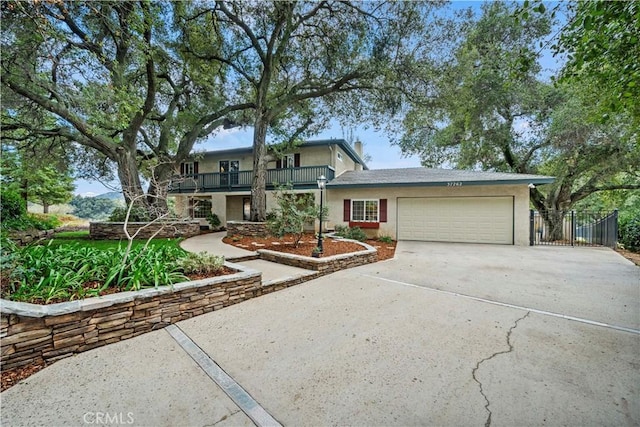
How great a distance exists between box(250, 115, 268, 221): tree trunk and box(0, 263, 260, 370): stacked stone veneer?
830 cm

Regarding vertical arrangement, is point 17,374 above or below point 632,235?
below

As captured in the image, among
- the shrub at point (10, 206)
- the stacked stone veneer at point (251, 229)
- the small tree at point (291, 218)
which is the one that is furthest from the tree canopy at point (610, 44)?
the shrub at point (10, 206)

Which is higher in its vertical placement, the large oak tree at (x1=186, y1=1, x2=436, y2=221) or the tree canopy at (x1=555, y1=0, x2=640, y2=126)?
the large oak tree at (x1=186, y1=1, x2=436, y2=221)

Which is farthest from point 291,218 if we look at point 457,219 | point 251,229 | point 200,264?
point 457,219

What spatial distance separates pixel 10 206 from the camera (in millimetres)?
9641

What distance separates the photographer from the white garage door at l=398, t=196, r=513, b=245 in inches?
438

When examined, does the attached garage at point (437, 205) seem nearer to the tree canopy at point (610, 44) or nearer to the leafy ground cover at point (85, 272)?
the tree canopy at point (610, 44)

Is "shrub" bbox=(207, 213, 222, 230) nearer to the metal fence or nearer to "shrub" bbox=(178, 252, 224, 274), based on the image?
"shrub" bbox=(178, 252, 224, 274)

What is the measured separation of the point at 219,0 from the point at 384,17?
6486mm

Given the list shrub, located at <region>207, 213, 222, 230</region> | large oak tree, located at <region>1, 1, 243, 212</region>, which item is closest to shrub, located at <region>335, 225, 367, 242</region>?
large oak tree, located at <region>1, 1, 243, 212</region>

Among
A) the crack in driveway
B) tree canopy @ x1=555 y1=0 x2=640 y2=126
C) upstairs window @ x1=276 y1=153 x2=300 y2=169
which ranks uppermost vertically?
upstairs window @ x1=276 y1=153 x2=300 y2=169

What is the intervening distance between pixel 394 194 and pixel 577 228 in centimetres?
857

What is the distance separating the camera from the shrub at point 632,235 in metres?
10.2

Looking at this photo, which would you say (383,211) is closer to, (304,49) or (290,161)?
(290,161)
